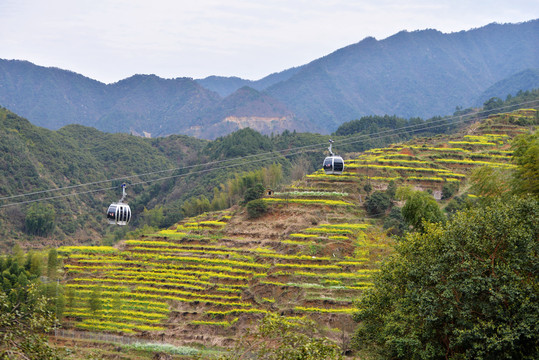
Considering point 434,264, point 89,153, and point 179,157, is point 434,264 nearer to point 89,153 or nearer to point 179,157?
point 89,153

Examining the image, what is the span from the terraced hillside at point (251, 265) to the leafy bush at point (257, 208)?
61 cm

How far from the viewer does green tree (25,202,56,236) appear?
71.3m

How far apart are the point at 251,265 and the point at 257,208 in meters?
9.22

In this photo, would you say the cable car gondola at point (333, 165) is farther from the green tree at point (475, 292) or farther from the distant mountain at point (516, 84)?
the distant mountain at point (516, 84)

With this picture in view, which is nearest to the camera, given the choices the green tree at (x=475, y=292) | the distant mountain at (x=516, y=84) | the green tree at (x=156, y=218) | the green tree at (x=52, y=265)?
the green tree at (x=475, y=292)

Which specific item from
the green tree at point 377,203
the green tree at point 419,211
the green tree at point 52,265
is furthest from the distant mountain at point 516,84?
the green tree at point 52,265

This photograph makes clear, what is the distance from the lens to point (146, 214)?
79.1 m

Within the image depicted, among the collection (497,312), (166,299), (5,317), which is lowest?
(166,299)

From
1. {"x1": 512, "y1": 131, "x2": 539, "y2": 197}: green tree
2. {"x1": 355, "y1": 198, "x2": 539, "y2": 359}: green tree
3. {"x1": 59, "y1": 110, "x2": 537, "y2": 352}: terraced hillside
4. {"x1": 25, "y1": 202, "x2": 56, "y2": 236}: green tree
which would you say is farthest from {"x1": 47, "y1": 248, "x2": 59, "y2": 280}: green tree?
{"x1": 25, "y1": 202, "x2": 56, "y2": 236}: green tree

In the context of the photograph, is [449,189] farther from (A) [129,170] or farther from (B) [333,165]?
(A) [129,170]

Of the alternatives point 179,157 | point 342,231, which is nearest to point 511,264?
point 342,231

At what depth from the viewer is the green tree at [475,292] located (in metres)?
16.2

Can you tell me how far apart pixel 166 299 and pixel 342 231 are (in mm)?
13076

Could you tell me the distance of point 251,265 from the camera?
130 feet
